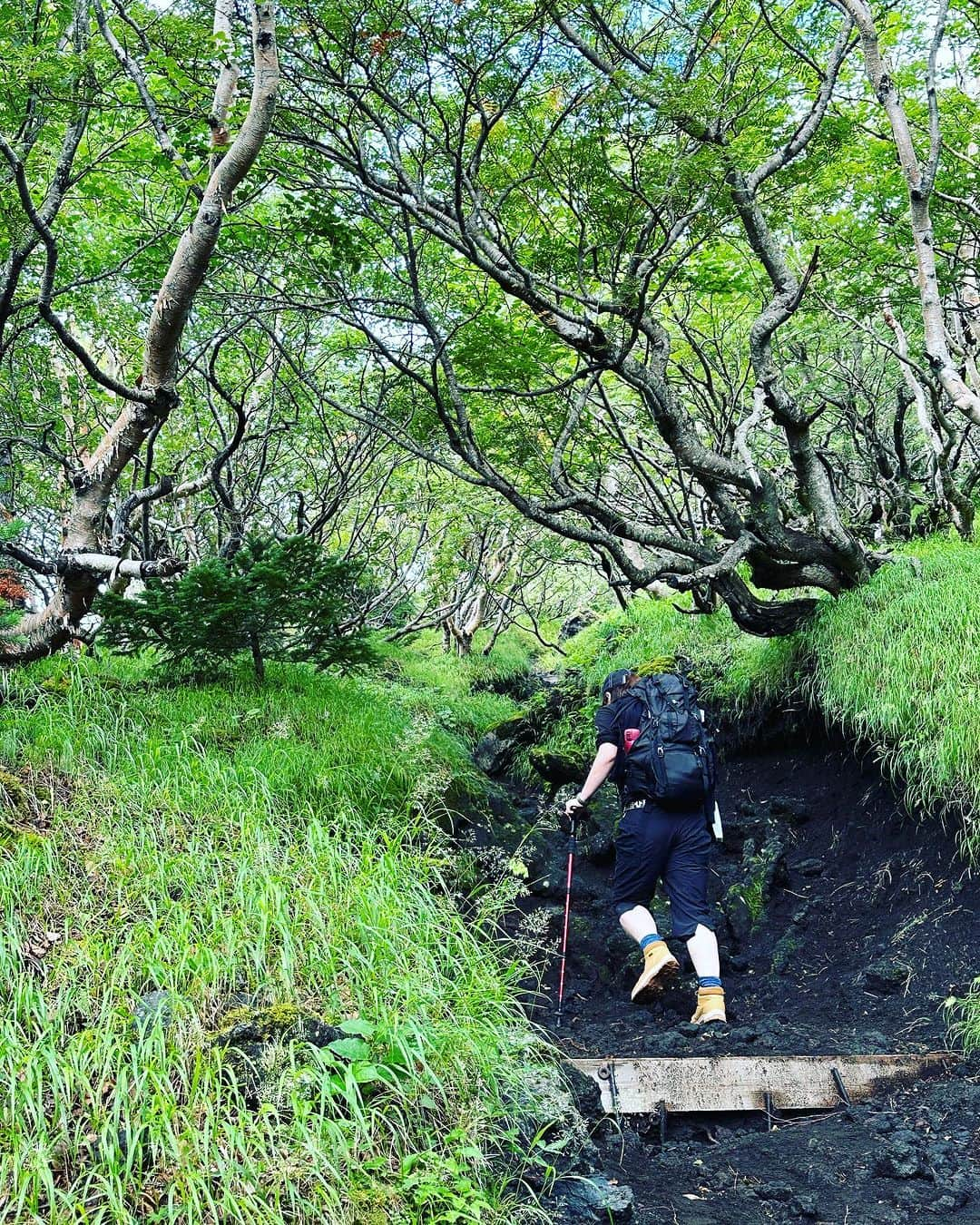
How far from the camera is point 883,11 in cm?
637

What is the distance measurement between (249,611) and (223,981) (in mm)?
2994

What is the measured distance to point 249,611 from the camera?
5922 millimetres

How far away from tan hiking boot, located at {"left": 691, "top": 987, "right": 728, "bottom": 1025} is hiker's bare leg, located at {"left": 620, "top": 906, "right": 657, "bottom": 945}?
17.3 inches

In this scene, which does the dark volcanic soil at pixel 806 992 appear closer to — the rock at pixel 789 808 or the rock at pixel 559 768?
the rock at pixel 789 808

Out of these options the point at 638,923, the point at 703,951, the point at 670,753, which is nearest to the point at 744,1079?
the point at 703,951

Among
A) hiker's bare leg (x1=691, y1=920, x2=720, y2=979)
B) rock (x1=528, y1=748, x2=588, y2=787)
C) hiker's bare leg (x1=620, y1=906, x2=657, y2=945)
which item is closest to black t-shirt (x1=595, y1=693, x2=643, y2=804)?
hiker's bare leg (x1=620, y1=906, x2=657, y2=945)

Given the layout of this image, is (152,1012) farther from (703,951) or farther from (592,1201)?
(703,951)

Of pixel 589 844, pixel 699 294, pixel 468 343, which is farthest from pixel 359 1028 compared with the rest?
pixel 699 294

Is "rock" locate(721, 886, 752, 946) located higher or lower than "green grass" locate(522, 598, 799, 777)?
lower

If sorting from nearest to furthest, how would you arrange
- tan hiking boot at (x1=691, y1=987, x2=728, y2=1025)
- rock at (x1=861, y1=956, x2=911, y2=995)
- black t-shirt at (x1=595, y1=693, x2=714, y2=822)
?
1. tan hiking boot at (x1=691, y1=987, x2=728, y2=1025)
2. rock at (x1=861, y1=956, x2=911, y2=995)
3. black t-shirt at (x1=595, y1=693, x2=714, y2=822)

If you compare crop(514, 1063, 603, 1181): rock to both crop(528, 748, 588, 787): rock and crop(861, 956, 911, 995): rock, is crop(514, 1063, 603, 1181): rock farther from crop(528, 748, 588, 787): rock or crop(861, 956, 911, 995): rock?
crop(528, 748, 588, 787): rock

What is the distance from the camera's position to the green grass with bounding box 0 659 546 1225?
2.58 metres

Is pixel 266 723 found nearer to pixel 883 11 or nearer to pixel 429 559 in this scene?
pixel 883 11

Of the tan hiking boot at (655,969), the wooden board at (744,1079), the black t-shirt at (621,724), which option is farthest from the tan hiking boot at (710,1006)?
the black t-shirt at (621,724)
